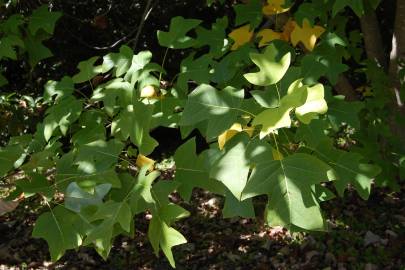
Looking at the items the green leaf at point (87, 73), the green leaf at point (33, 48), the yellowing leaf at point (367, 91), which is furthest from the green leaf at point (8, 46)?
the yellowing leaf at point (367, 91)

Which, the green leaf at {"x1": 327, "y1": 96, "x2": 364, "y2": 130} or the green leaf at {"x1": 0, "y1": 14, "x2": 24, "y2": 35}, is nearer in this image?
the green leaf at {"x1": 327, "y1": 96, "x2": 364, "y2": 130}

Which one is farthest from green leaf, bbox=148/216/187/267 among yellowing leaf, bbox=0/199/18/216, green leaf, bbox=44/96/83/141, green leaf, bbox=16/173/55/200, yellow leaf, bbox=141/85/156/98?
green leaf, bbox=44/96/83/141

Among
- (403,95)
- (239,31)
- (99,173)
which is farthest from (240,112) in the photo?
(403,95)

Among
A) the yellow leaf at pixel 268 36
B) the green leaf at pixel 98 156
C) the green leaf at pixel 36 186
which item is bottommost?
the yellow leaf at pixel 268 36

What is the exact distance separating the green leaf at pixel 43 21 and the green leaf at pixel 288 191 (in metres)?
1.93

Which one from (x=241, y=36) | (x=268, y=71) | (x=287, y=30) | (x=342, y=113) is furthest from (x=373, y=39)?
(x=268, y=71)

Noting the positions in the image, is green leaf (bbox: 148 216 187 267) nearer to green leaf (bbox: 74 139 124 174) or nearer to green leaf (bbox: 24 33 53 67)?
green leaf (bbox: 74 139 124 174)

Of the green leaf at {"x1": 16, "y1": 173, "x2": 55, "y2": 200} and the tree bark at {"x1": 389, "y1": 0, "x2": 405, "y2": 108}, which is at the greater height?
the green leaf at {"x1": 16, "y1": 173, "x2": 55, "y2": 200}

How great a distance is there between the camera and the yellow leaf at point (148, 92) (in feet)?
6.18

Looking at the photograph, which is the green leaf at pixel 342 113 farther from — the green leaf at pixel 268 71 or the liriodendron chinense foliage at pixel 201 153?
the green leaf at pixel 268 71

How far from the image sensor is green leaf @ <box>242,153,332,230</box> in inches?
44.6

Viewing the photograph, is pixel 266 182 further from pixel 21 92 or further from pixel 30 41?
pixel 21 92

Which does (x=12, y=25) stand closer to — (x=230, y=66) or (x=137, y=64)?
(x=137, y=64)

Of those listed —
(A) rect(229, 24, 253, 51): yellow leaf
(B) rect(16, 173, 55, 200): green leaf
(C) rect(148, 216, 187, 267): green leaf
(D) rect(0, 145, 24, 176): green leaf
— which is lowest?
(A) rect(229, 24, 253, 51): yellow leaf
